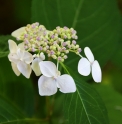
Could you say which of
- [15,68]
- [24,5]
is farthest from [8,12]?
[15,68]

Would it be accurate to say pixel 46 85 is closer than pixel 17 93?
Yes

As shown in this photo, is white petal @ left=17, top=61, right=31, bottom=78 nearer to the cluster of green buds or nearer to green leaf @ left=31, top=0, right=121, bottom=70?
the cluster of green buds

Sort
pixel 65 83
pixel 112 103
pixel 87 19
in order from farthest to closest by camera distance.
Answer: pixel 112 103, pixel 87 19, pixel 65 83

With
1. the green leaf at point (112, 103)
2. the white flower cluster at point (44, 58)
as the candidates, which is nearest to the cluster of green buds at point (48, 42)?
the white flower cluster at point (44, 58)

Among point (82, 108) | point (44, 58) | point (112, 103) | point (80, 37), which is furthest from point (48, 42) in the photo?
point (112, 103)

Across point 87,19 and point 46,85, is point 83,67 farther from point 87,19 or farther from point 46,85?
point 87,19

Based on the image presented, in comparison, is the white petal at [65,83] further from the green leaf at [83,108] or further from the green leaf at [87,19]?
the green leaf at [87,19]

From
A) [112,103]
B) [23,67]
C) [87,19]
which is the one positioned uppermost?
[87,19]

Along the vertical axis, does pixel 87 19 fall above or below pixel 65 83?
above
